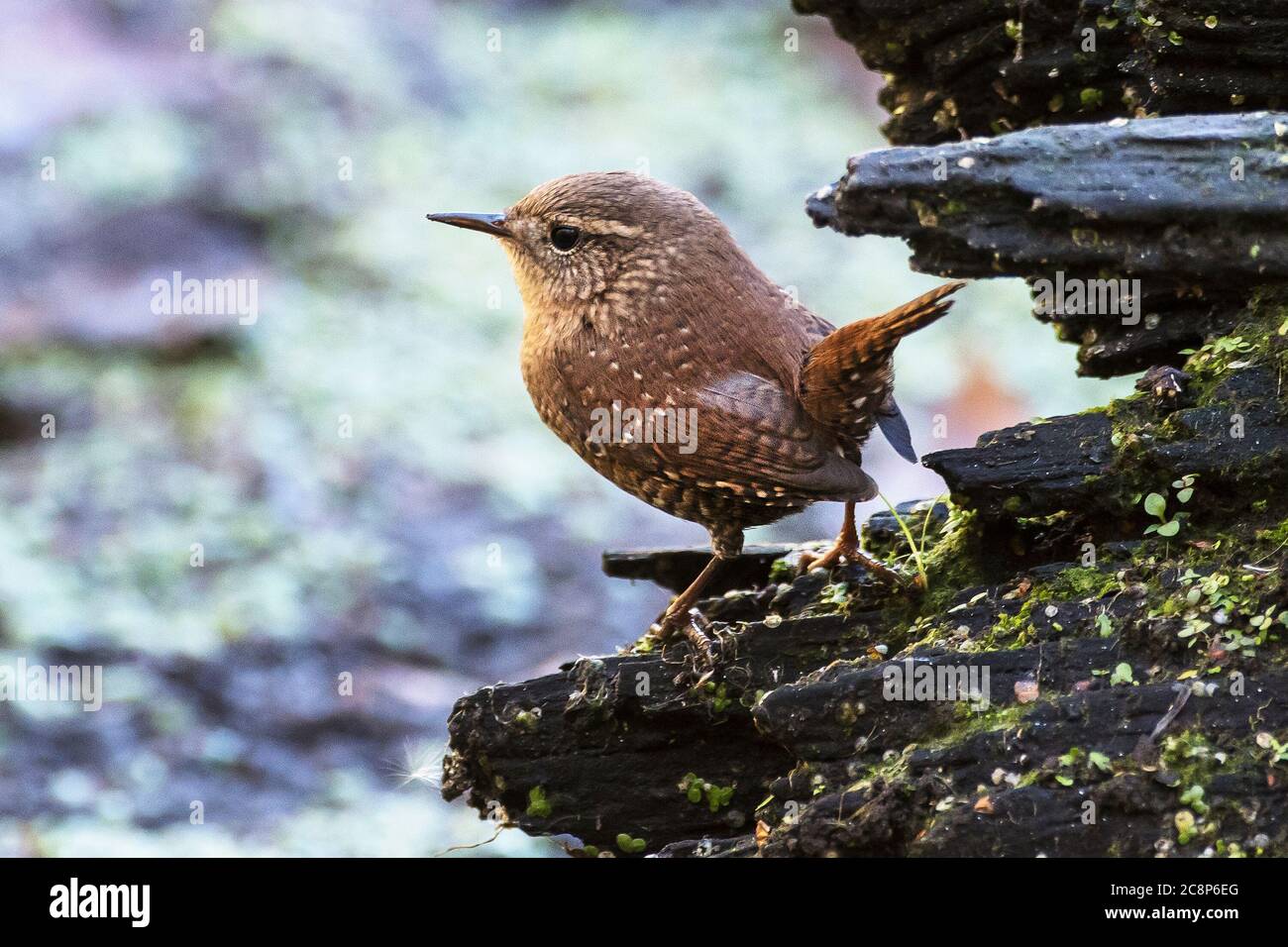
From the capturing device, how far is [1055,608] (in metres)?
3.34

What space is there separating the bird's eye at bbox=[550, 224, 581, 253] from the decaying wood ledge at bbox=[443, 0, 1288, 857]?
2.42 feet

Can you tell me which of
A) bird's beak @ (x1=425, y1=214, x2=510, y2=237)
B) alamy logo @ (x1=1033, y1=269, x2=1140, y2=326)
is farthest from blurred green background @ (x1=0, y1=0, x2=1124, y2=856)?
alamy logo @ (x1=1033, y1=269, x2=1140, y2=326)

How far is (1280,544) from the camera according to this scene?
3.25 m

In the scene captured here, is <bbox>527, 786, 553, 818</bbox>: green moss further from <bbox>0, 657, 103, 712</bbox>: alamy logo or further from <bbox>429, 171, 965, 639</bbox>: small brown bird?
<bbox>0, 657, 103, 712</bbox>: alamy logo

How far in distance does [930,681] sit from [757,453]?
748 mm

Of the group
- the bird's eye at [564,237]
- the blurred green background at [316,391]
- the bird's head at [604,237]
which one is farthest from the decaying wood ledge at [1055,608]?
the blurred green background at [316,391]

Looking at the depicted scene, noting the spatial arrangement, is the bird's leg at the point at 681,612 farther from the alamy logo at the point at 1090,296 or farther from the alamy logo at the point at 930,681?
the alamy logo at the point at 1090,296

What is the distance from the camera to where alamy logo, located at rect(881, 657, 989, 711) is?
127 inches

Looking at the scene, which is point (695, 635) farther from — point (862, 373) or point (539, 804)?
point (862, 373)

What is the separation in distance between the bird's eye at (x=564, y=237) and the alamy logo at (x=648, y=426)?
57 centimetres

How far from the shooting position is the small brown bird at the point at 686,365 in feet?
11.7

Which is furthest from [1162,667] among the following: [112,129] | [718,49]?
[718,49]

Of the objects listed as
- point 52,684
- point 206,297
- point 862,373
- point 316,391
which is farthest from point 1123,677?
point 206,297
